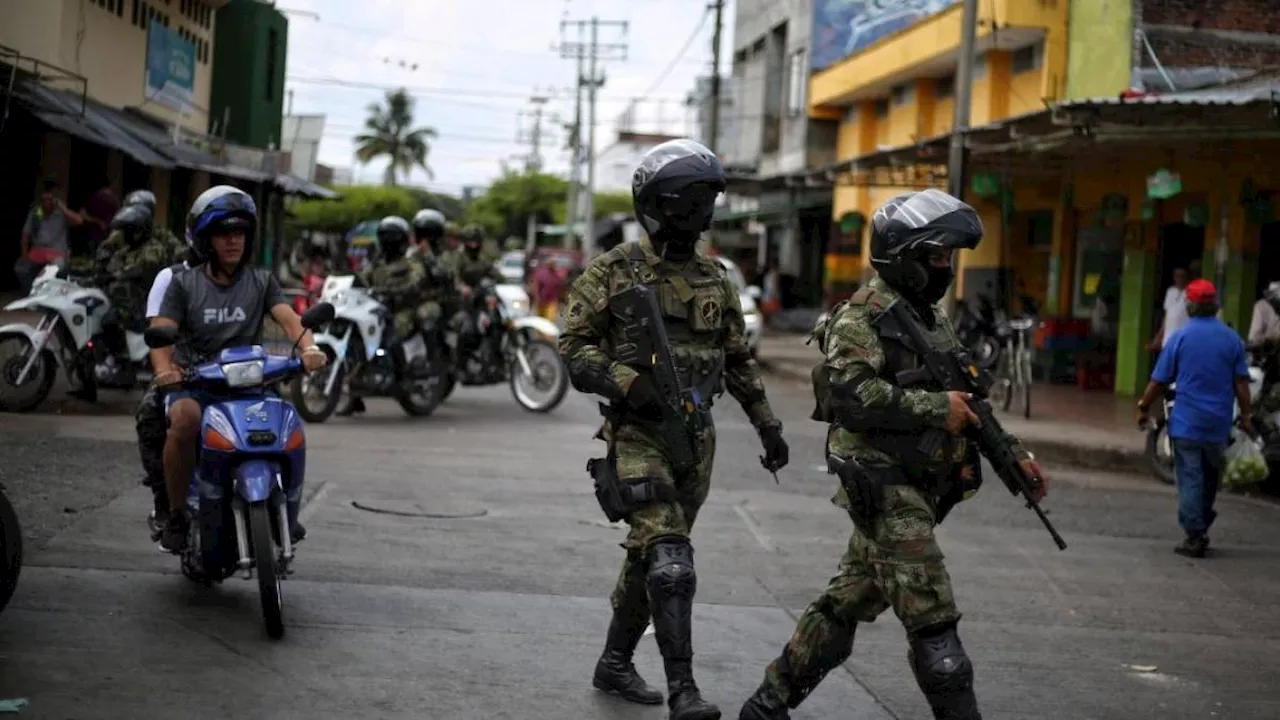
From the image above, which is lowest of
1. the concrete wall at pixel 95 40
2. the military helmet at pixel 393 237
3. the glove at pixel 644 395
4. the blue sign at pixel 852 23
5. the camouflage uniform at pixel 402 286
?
the glove at pixel 644 395

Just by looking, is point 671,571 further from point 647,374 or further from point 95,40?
point 95,40

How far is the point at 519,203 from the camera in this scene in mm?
101312

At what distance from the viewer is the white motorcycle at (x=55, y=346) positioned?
13.2 metres

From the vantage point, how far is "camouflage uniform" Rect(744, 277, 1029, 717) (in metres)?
5.08

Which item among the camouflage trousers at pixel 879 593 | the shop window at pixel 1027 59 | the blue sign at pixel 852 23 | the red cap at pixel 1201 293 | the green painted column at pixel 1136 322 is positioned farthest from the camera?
the blue sign at pixel 852 23

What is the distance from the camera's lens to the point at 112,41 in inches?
1005

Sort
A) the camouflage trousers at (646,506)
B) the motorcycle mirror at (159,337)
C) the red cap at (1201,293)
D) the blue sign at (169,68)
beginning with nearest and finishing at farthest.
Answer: the camouflage trousers at (646,506)
the motorcycle mirror at (159,337)
the red cap at (1201,293)
the blue sign at (169,68)

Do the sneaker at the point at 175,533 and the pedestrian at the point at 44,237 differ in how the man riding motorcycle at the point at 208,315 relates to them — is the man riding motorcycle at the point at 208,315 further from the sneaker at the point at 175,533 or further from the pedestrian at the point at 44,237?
the pedestrian at the point at 44,237

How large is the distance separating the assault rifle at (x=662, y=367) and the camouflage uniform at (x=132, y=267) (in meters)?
8.23

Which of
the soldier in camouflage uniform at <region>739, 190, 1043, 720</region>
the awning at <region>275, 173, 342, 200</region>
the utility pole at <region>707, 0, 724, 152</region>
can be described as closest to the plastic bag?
the soldier in camouflage uniform at <region>739, 190, 1043, 720</region>

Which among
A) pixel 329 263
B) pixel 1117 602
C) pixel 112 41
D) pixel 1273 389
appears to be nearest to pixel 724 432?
pixel 1273 389

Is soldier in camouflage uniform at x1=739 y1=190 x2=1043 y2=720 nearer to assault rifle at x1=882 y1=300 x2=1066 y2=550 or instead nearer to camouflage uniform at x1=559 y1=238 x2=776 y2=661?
assault rifle at x1=882 y1=300 x2=1066 y2=550

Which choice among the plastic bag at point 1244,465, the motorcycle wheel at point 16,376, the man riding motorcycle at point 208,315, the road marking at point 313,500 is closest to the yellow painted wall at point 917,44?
the plastic bag at point 1244,465

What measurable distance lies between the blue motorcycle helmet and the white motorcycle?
20.7 feet
